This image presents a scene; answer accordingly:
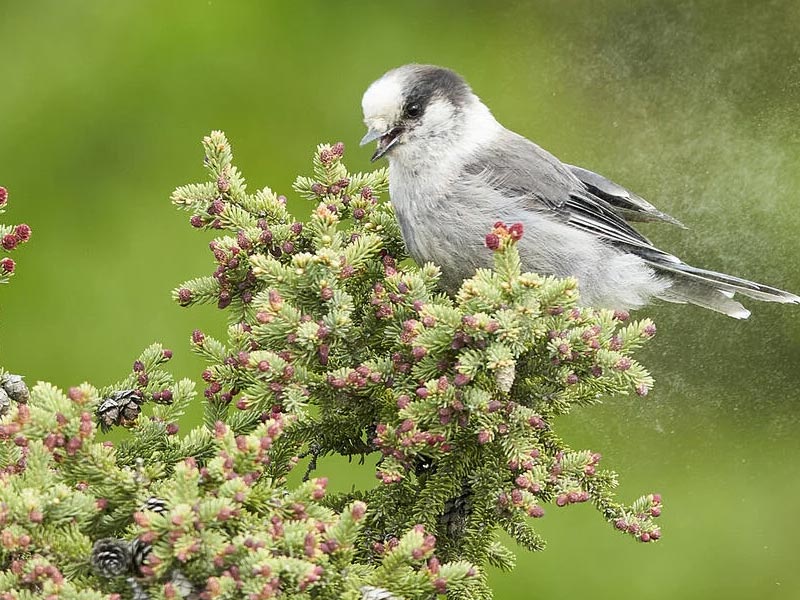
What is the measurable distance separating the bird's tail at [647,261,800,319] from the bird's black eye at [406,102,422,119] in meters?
0.71

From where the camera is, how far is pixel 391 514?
6.51ft

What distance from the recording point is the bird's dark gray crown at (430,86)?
2650 mm

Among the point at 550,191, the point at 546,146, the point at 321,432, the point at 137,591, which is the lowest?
the point at 137,591

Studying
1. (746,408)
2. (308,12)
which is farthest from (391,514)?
(308,12)

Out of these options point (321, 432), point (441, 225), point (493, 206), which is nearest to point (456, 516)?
point (321, 432)

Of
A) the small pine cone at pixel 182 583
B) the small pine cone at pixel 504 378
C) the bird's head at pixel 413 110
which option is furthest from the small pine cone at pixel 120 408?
the bird's head at pixel 413 110

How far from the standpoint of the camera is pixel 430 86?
8.80 feet

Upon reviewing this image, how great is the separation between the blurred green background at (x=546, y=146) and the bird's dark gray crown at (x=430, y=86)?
985 millimetres

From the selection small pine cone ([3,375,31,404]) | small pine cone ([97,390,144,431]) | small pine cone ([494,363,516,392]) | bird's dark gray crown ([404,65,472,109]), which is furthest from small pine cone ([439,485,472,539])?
bird's dark gray crown ([404,65,472,109])

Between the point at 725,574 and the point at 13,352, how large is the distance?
239cm

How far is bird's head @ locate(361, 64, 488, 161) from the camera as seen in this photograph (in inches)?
103

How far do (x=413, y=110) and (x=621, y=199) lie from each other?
635 millimetres

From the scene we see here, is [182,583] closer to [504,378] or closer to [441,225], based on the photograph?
[504,378]

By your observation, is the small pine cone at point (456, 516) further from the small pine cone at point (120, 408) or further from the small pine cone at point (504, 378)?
the small pine cone at point (120, 408)
